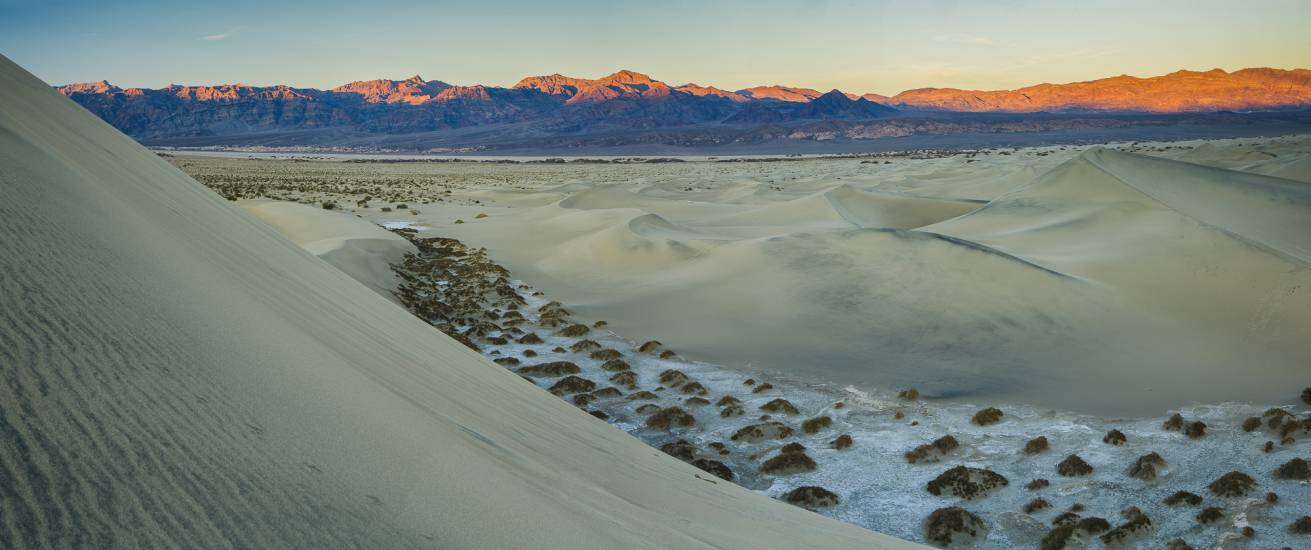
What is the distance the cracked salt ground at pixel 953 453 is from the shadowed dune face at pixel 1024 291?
0.61m

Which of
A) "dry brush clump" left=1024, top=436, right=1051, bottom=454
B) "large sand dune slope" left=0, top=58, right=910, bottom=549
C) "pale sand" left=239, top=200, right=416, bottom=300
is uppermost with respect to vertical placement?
"large sand dune slope" left=0, top=58, right=910, bottom=549

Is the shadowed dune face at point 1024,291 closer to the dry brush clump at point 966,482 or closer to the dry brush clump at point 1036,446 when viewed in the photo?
the dry brush clump at point 1036,446

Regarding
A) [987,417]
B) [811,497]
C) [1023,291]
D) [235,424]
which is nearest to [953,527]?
[811,497]

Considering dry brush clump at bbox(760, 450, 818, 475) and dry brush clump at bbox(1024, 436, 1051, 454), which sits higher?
dry brush clump at bbox(1024, 436, 1051, 454)

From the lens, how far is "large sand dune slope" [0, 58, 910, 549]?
1304 mm

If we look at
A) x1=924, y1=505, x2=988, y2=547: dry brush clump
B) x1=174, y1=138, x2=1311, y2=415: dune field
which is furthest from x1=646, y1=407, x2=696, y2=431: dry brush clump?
x1=924, y1=505, x2=988, y2=547: dry brush clump

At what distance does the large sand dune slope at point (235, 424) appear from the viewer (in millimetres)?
1304

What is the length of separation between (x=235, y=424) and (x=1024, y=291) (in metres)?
7.92

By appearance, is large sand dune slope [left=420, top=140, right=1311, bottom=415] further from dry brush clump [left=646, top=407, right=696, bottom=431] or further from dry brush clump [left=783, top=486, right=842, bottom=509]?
dry brush clump [left=783, top=486, right=842, bottom=509]

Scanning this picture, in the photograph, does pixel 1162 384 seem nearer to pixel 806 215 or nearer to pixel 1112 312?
pixel 1112 312

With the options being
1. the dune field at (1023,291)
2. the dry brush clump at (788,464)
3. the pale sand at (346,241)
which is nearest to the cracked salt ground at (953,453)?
the dry brush clump at (788,464)

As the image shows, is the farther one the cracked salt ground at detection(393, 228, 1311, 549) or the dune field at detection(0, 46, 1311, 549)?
the cracked salt ground at detection(393, 228, 1311, 549)

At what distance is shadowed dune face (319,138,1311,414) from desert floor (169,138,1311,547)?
4cm

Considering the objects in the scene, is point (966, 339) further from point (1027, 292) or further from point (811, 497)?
point (811, 497)
